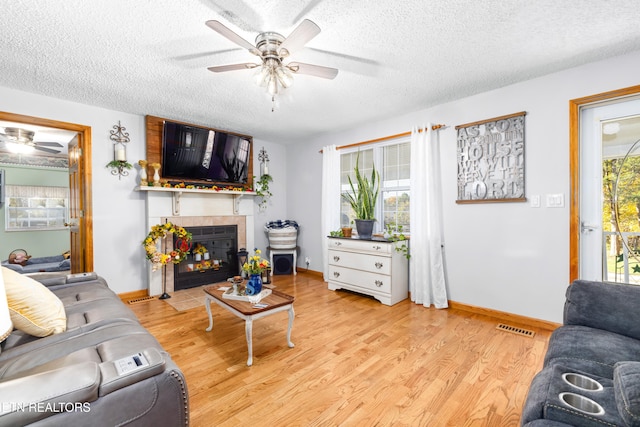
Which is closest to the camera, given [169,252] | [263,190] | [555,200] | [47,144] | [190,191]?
[555,200]

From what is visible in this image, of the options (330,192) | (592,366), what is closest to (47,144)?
(330,192)

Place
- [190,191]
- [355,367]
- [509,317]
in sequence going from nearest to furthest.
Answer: [355,367], [509,317], [190,191]

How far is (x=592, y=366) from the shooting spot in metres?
1.19

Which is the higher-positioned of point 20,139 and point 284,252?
point 20,139

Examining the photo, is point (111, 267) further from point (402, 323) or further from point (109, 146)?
point (402, 323)

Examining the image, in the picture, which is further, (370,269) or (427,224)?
(370,269)

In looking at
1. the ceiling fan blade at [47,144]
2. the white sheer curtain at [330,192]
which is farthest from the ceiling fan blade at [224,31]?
the ceiling fan blade at [47,144]

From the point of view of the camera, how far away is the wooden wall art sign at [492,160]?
2783 millimetres

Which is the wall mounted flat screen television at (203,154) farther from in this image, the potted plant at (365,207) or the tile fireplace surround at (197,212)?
the potted plant at (365,207)

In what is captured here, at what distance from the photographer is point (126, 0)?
1.67 meters

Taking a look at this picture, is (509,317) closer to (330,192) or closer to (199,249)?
(330,192)

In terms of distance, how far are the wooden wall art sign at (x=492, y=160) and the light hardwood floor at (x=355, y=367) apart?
1295mm

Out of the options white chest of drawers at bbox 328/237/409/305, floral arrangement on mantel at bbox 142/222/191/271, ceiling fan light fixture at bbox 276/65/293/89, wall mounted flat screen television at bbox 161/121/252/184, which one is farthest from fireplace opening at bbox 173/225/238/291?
ceiling fan light fixture at bbox 276/65/293/89

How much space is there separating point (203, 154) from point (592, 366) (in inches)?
169
